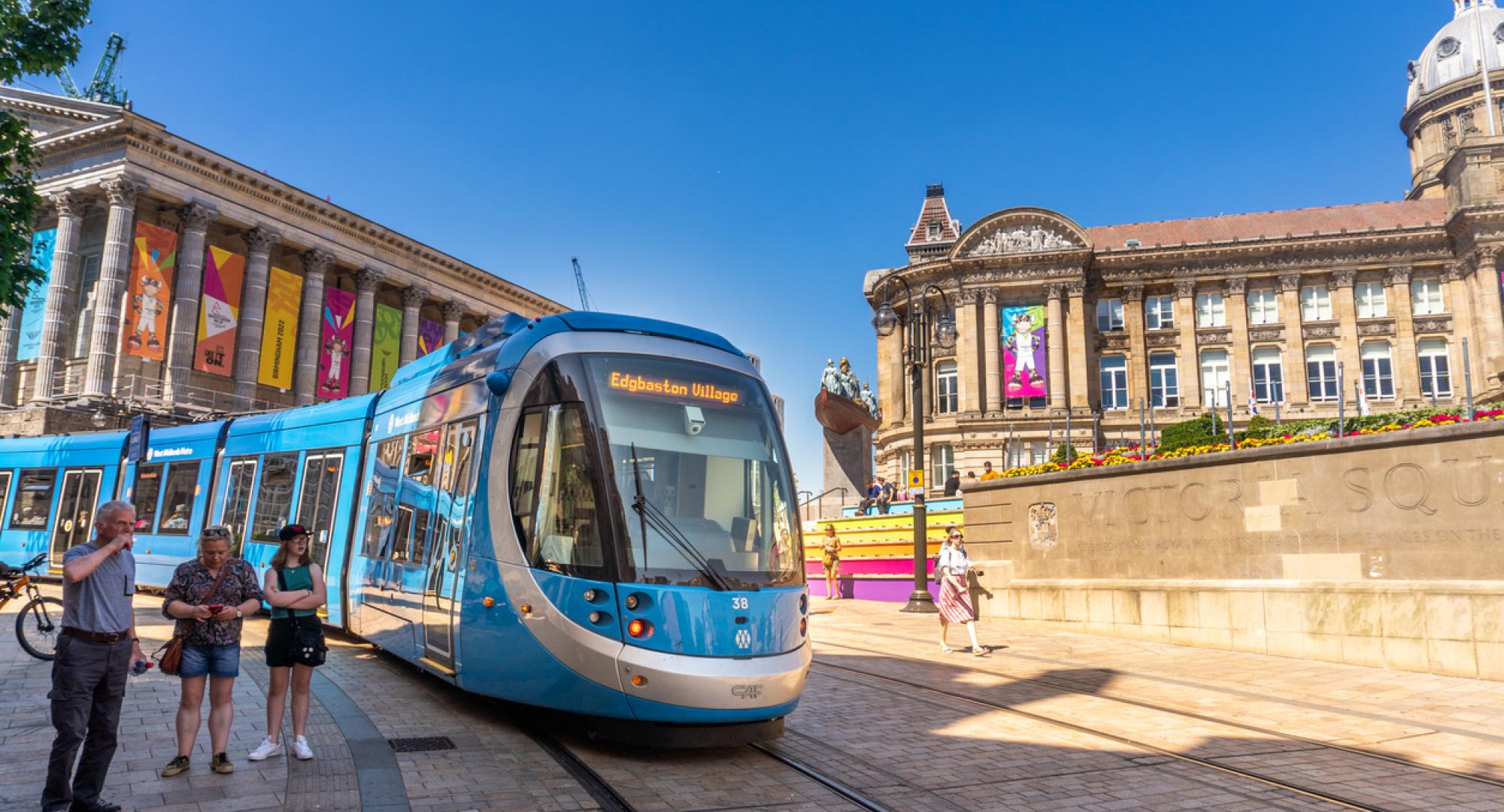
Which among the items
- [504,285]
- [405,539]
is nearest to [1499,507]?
[405,539]

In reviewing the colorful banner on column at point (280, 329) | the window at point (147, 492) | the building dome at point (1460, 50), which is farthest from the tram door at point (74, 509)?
the building dome at point (1460, 50)

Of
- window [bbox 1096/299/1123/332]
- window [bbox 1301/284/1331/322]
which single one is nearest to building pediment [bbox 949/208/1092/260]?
window [bbox 1096/299/1123/332]

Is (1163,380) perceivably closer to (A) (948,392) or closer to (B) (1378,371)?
(B) (1378,371)

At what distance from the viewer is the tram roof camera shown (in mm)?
7273

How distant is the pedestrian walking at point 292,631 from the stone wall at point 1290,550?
12038 mm

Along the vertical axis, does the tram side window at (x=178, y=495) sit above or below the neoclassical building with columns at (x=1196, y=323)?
below

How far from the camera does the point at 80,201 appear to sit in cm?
4084

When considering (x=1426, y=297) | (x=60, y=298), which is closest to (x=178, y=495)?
(x=60, y=298)

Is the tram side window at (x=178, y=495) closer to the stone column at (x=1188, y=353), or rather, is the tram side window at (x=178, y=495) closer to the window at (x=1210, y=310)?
the stone column at (x=1188, y=353)

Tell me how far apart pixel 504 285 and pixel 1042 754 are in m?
58.5

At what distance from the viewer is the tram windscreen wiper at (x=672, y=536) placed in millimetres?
6625

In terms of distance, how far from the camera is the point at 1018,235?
50594 millimetres

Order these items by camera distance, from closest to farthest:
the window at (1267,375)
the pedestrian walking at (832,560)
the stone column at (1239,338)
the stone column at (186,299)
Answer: the pedestrian walking at (832,560), the stone column at (186,299), the window at (1267,375), the stone column at (1239,338)

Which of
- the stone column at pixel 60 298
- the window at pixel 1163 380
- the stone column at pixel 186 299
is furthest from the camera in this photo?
the window at pixel 1163 380
